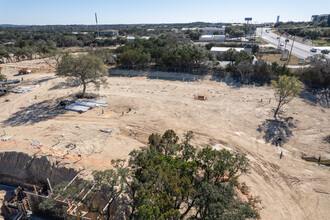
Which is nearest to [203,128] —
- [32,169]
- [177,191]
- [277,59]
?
[177,191]

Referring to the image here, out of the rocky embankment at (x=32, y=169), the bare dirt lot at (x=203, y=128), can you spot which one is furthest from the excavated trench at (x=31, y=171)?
the bare dirt lot at (x=203, y=128)

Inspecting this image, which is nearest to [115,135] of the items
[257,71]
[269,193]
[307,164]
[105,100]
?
[105,100]

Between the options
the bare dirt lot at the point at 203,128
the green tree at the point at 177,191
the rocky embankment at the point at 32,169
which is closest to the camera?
the green tree at the point at 177,191

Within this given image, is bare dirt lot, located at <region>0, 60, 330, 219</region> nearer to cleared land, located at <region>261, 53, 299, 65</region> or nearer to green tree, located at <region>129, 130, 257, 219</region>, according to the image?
green tree, located at <region>129, 130, 257, 219</region>

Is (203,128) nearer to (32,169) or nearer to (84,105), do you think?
(84,105)

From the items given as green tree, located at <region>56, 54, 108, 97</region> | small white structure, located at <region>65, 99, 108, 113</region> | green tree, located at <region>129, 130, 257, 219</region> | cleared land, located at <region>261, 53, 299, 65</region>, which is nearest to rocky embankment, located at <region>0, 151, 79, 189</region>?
green tree, located at <region>129, 130, 257, 219</region>

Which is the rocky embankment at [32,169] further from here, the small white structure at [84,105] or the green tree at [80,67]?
the green tree at [80,67]

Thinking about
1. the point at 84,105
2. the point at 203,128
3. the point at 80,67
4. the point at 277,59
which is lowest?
the point at 203,128
